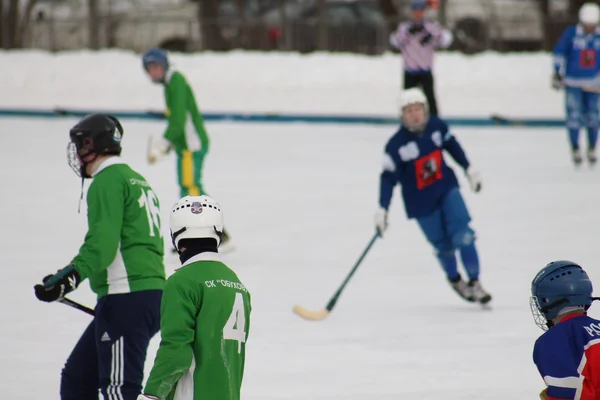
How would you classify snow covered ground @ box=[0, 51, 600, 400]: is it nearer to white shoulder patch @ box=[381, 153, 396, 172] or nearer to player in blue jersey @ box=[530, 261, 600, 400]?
white shoulder patch @ box=[381, 153, 396, 172]

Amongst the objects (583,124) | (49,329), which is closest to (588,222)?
(583,124)

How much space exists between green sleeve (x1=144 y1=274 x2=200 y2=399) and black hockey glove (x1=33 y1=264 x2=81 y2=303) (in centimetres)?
67

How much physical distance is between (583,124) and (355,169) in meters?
2.25

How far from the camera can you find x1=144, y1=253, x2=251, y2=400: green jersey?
3.35 m

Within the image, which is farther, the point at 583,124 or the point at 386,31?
the point at 386,31

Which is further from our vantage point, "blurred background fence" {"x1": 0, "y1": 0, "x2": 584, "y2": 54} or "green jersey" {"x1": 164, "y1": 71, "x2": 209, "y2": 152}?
"blurred background fence" {"x1": 0, "y1": 0, "x2": 584, "y2": 54}

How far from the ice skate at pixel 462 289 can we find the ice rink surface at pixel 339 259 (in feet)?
0.26

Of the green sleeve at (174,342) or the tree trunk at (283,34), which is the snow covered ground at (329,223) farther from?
the green sleeve at (174,342)

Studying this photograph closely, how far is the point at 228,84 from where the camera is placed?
18359mm

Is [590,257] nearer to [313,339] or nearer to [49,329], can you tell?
[313,339]

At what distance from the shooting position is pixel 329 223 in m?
9.30

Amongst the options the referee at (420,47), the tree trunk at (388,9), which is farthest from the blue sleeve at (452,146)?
the tree trunk at (388,9)

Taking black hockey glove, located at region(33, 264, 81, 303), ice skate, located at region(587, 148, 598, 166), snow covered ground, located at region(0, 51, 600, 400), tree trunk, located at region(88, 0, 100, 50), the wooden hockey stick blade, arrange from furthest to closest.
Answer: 1. tree trunk, located at region(88, 0, 100, 50)
2. ice skate, located at region(587, 148, 598, 166)
3. the wooden hockey stick blade
4. snow covered ground, located at region(0, 51, 600, 400)
5. black hockey glove, located at region(33, 264, 81, 303)

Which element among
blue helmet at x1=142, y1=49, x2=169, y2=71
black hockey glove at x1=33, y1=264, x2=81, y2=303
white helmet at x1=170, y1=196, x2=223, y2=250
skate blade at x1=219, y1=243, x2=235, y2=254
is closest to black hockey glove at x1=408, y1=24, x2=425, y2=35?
skate blade at x1=219, y1=243, x2=235, y2=254
